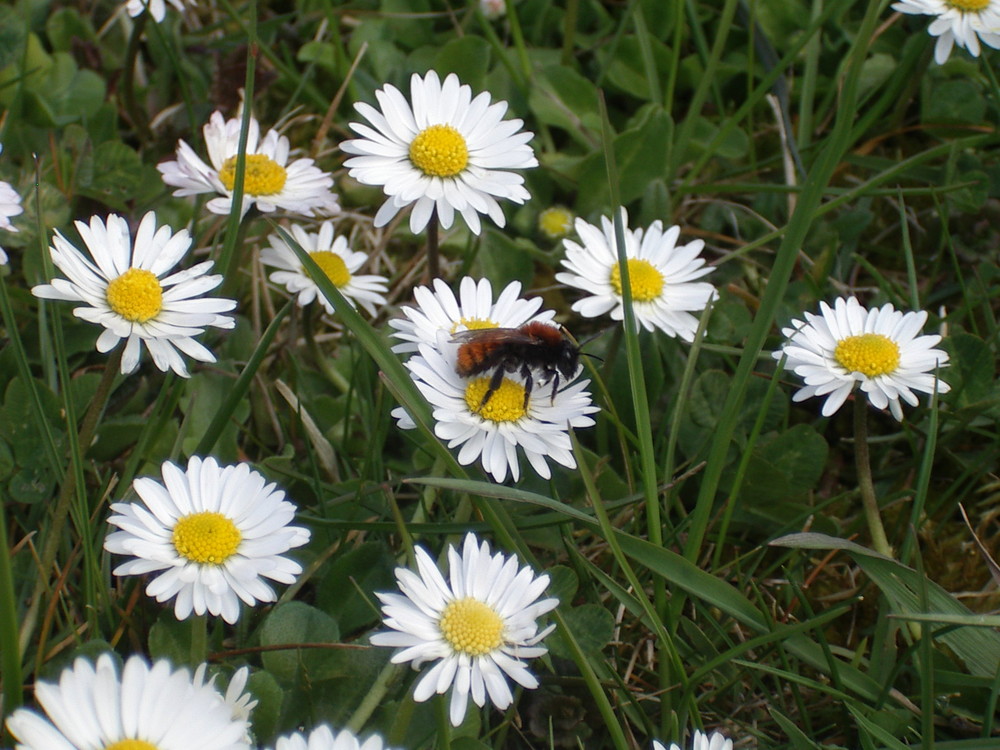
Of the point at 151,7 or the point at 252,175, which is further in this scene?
the point at 151,7

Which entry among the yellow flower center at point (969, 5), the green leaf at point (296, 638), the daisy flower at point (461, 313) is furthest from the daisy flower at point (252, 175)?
the yellow flower center at point (969, 5)

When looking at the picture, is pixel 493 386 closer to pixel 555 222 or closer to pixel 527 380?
pixel 527 380

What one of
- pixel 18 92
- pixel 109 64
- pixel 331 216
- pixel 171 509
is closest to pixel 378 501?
pixel 171 509

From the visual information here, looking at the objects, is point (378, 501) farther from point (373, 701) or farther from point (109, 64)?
point (109, 64)

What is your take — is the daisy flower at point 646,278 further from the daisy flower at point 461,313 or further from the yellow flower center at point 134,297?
the yellow flower center at point 134,297

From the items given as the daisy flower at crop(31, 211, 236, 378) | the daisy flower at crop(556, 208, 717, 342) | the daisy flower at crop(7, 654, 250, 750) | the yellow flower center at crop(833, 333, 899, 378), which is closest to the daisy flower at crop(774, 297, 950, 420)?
the yellow flower center at crop(833, 333, 899, 378)

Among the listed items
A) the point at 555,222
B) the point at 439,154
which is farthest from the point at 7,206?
the point at 555,222
